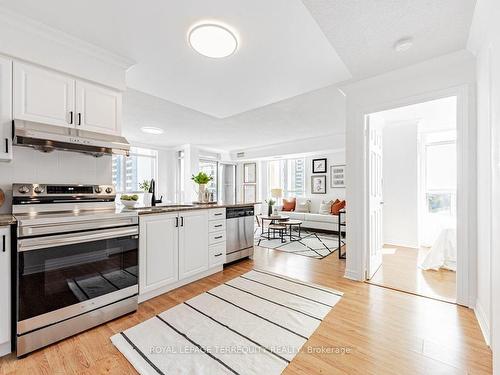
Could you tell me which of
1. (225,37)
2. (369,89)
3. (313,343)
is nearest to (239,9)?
(225,37)

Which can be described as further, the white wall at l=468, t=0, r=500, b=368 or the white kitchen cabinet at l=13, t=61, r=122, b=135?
the white kitchen cabinet at l=13, t=61, r=122, b=135

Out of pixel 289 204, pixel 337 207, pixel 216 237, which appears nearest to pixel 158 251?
pixel 216 237

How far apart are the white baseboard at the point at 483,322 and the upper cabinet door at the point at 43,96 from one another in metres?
3.78

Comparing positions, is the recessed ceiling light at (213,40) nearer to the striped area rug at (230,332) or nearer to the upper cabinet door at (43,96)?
the upper cabinet door at (43,96)

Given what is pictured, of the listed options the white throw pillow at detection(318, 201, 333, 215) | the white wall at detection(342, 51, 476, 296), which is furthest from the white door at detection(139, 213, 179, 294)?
the white throw pillow at detection(318, 201, 333, 215)

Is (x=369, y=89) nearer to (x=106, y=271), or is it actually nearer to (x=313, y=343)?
(x=313, y=343)

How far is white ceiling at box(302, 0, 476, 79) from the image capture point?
1623mm

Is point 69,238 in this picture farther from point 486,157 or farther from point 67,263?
point 486,157

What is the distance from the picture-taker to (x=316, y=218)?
6.18 meters

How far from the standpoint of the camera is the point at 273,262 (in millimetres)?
3605

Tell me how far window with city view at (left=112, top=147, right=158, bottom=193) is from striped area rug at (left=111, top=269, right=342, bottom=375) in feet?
15.9

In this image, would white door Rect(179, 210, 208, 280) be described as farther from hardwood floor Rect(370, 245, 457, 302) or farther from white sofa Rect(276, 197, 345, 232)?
white sofa Rect(276, 197, 345, 232)

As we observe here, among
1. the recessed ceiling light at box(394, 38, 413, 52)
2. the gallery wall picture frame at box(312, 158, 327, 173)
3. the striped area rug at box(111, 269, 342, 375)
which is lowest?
the striped area rug at box(111, 269, 342, 375)

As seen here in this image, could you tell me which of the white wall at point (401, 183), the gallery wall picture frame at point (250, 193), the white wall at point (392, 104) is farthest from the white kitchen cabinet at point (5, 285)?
the gallery wall picture frame at point (250, 193)
